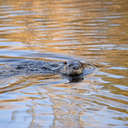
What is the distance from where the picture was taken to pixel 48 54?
37.1 feet

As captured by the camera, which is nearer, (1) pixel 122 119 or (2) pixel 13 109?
(1) pixel 122 119

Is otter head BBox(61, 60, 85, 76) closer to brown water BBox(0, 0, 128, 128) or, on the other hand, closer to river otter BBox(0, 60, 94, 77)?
river otter BBox(0, 60, 94, 77)

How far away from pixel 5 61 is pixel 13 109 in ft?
12.5

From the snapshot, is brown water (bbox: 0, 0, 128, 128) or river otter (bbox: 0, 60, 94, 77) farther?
river otter (bbox: 0, 60, 94, 77)

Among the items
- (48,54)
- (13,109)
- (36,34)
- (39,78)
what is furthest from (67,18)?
(13,109)

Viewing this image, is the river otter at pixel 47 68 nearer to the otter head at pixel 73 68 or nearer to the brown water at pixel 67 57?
the otter head at pixel 73 68

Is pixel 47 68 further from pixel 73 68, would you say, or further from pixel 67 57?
pixel 67 57

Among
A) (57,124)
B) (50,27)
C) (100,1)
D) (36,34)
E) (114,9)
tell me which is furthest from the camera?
(100,1)

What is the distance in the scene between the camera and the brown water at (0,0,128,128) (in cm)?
645

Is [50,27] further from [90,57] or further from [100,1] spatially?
[100,1]

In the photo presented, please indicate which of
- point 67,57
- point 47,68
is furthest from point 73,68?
point 67,57

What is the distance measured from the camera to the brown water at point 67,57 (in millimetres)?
6449

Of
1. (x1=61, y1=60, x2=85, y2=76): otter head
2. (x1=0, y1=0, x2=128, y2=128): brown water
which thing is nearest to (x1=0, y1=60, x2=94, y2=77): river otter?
(x1=61, y1=60, x2=85, y2=76): otter head

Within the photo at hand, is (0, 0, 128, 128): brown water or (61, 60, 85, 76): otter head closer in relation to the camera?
(0, 0, 128, 128): brown water
